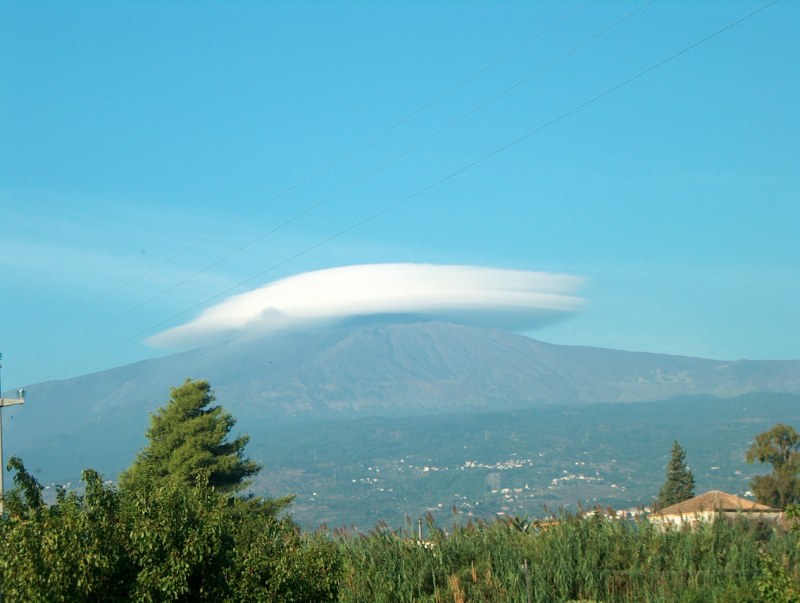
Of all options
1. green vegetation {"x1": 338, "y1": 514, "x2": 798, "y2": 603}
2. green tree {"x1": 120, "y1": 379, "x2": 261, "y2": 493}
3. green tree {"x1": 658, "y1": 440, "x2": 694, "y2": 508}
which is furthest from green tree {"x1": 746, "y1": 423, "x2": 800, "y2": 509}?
green vegetation {"x1": 338, "y1": 514, "x2": 798, "y2": 603}

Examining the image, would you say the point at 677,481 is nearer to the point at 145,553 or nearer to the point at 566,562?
the point at 566,562

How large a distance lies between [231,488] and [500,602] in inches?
1378

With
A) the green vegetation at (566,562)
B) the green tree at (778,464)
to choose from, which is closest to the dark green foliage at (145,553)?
the green vegetation at (566,562)

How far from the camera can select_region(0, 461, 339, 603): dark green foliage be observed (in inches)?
621

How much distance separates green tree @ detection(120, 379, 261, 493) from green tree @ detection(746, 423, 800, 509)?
37.3 meters

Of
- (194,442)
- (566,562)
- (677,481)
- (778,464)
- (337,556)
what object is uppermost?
(194,442)

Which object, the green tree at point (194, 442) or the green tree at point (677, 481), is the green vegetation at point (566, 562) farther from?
the green tree at point (677, 481)

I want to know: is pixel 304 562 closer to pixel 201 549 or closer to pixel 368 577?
pixel 201 549

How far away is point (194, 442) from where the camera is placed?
55875 millimetres

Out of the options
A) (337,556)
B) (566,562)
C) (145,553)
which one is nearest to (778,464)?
(566,562)

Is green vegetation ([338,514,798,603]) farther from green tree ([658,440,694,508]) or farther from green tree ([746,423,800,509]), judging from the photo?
green tree ([658,440,694,508])

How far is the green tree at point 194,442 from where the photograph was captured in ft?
181

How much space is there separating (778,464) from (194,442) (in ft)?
142

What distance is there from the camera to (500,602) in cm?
2305
